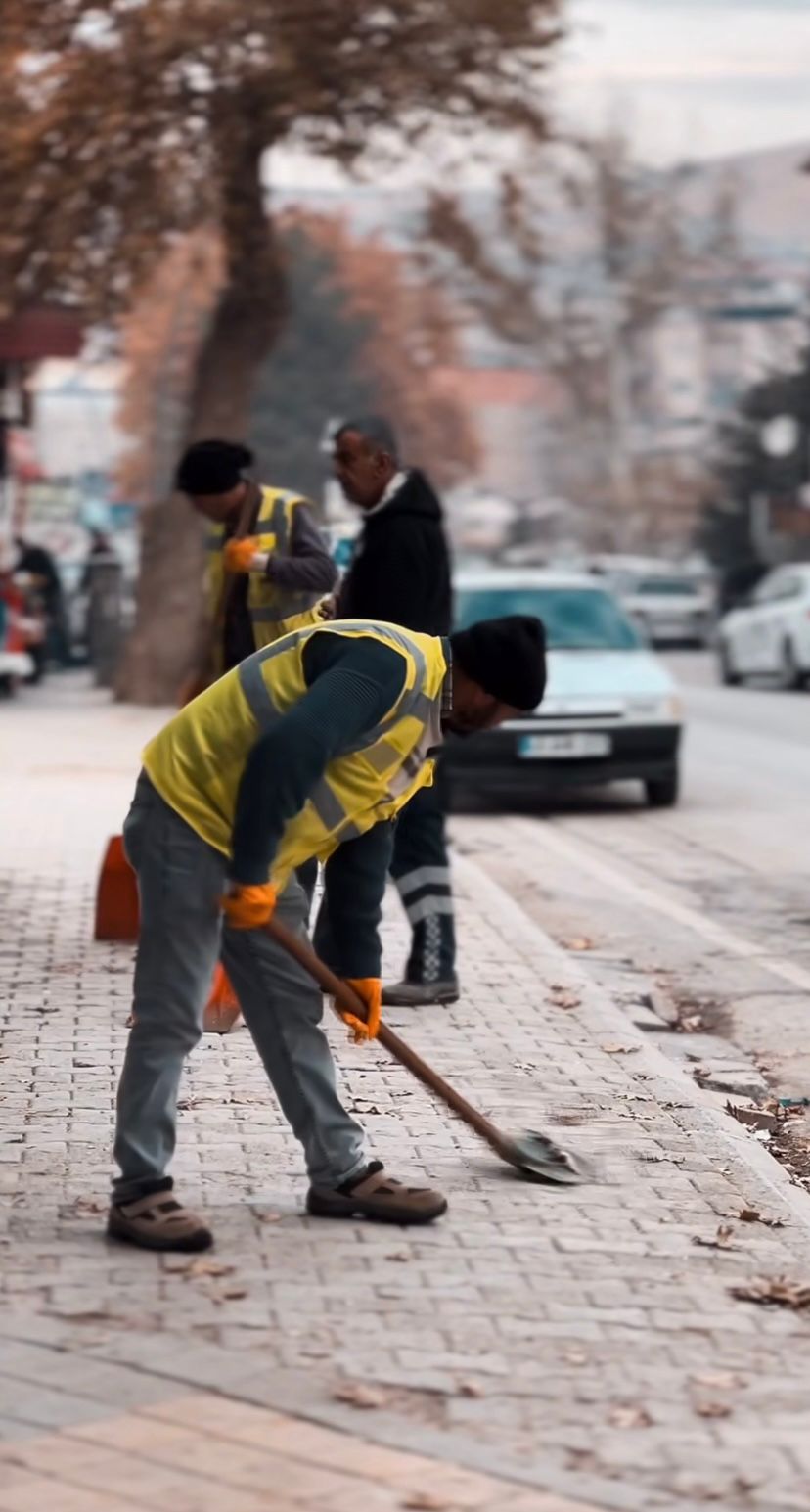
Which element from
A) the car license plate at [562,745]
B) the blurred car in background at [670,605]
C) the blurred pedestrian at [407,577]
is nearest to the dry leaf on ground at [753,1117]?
the blurred pedestrian at [407,577]

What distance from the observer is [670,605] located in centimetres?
4975

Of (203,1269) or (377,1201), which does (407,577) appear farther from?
(203,1269)

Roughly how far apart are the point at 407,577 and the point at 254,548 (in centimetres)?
63

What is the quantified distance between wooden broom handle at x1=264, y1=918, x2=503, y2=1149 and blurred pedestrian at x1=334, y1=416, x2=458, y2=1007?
284 centimetres

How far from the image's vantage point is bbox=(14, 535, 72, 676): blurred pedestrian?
33.5 m

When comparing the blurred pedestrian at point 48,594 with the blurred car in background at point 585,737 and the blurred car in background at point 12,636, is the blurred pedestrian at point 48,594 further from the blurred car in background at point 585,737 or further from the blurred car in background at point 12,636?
the blurred car in background at point 585,737

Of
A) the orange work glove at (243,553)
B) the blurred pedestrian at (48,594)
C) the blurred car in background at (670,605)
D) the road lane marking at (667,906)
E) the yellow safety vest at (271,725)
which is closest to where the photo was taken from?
the yellow safety vest at (271,725)

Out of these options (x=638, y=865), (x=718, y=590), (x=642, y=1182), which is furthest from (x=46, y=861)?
(x=718, y=590)

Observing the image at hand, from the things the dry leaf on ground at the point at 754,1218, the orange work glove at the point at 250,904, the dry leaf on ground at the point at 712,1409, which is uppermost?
the orange work glove at the point at 250,904

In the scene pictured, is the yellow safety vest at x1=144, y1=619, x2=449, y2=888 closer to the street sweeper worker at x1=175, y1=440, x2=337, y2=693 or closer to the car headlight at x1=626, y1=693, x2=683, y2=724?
the street sweeper worker at x1=175, y1=440, x2=337, y2=693

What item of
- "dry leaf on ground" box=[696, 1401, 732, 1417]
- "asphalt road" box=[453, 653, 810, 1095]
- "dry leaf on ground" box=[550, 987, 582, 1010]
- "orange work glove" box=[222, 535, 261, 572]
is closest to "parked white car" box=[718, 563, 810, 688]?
"asphalt road" box=[453, 653, 810, 1095]

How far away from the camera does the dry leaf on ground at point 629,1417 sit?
473cm

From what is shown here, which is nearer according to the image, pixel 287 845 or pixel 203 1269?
pixel 203 1269

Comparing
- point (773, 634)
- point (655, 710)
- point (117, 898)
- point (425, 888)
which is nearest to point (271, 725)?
point (425, 888)
